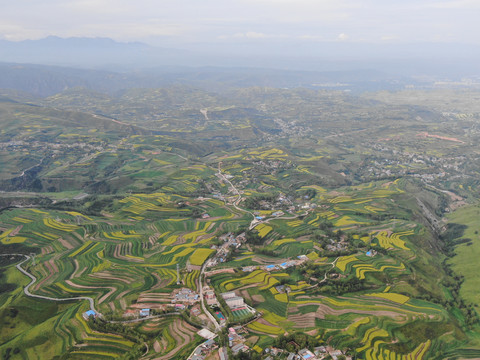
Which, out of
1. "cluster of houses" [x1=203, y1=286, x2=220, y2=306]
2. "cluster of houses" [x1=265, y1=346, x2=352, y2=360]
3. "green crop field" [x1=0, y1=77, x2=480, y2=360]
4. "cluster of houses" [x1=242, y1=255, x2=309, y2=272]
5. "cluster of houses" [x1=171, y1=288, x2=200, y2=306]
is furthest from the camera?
"cluster of houses" [x1=242, y1=255, x2=309, y2=272]

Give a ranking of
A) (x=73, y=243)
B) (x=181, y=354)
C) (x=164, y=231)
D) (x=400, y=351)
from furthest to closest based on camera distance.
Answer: (x=164, y=231) < (x=73, y=243) < (x=400, y=351) < (x=181, y=354)

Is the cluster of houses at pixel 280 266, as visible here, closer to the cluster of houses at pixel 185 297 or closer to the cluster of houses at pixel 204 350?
the cluster of houses at pixel 185 297

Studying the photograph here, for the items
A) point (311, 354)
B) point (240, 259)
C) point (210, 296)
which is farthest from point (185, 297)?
point (311, 354)

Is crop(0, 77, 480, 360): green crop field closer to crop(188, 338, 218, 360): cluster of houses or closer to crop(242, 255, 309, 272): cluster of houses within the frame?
crop(242, 255, 309, 272): cluster of houses

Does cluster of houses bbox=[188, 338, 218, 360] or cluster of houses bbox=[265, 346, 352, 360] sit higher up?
cluster of houses bbox=[188, 338, 218, 360]

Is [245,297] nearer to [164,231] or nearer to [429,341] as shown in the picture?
[429,341]

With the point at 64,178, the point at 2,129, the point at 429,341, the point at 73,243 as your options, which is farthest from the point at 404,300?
the point at 2,129

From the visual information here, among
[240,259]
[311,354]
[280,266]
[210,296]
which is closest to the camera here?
[311,354]

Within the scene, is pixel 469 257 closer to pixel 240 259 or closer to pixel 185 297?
pixel 240 259

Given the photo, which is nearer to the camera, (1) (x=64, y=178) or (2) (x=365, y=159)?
(1) (x=64, y=178)

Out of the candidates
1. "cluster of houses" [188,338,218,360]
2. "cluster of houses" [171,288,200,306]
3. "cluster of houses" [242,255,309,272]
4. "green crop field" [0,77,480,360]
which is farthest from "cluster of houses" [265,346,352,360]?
"cluster of houses" [242,255,309,272]

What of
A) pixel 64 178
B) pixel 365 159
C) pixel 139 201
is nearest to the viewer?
pixel 139 201
